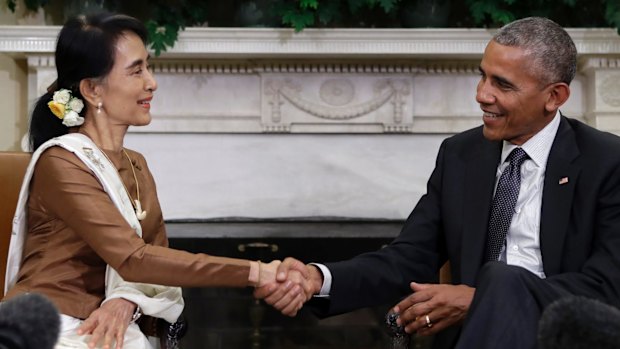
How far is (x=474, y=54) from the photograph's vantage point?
4043mm

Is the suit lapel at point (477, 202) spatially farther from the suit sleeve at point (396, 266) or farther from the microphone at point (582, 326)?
the microphone at point (582, 326)

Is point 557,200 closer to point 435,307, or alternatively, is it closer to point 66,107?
point 435,307

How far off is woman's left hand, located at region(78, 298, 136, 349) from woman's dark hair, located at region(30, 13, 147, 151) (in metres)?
0.52

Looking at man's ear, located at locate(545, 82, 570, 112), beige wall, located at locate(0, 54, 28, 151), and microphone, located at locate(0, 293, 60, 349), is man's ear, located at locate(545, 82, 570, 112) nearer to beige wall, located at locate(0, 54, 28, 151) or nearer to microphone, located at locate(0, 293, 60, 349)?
microphone, located at locate(0, 293, 60, 349)

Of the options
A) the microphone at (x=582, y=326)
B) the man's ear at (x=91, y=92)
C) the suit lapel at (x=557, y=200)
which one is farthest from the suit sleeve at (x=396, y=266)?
the microphone at (x=582, y=326)

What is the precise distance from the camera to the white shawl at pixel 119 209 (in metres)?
2.22

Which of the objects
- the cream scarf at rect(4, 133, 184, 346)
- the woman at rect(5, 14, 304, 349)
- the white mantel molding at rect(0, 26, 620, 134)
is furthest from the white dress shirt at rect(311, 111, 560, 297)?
the white mantel molding at rect(0, 26, 620, 134)

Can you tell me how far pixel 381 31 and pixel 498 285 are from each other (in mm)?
2321

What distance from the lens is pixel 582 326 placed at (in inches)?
46.6

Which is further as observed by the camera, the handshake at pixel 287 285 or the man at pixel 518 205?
the handshake at pixel 287 285

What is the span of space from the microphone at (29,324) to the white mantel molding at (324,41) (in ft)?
9.30

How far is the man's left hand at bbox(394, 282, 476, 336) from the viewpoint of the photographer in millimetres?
2203

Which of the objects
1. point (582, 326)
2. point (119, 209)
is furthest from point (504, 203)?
point (582, 326)

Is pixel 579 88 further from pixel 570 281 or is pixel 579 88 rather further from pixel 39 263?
pixel 39 263
